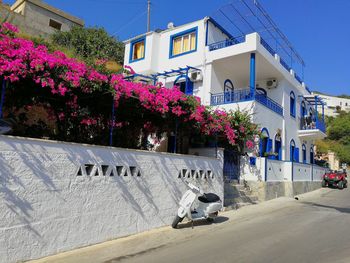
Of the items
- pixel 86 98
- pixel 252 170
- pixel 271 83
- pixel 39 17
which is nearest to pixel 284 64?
pixel 271 83

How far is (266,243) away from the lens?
7723 mm

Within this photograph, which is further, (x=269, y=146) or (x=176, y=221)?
(x=269, y=146)

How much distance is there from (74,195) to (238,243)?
3764 mm

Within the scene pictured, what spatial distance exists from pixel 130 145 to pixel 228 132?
464cm

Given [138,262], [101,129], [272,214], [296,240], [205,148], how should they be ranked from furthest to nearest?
[205,148] → [272,214] → [101,129] → [296,240] → [138,262]

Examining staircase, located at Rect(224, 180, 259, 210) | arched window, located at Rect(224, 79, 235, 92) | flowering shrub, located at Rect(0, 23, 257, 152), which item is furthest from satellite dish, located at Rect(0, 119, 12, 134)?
arched window, located at Rect(224, 79, 235, 92)

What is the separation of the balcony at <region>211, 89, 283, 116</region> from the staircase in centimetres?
455

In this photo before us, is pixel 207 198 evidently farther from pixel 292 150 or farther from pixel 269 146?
pixel 292 150

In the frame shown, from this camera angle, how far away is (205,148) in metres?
13.0

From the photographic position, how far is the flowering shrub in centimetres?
679

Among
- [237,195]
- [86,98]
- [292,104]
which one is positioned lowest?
[237,195]

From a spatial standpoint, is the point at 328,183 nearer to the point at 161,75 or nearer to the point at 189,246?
the point at 161,75

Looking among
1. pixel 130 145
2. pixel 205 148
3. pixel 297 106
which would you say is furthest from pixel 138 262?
pixel 297 106

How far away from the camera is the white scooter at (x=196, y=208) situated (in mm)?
9312
